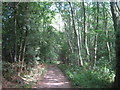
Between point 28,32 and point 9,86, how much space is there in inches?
167

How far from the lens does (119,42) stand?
4406 mm

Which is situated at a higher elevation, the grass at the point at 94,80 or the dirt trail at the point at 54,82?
the grass at the point at 94,80

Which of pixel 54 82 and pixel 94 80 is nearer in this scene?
pixel 94 80

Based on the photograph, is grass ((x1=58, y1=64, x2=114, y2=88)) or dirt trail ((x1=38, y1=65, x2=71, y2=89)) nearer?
grass ((x1=58, y1=64, x2=114, y2=88))

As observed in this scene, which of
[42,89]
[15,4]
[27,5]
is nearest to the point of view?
[42,89]

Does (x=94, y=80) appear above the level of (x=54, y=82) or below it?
above

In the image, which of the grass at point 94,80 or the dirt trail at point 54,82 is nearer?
the grass at point 94,80

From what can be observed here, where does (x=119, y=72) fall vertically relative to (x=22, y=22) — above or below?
below

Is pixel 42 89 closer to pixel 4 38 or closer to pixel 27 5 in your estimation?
pixel 4 38

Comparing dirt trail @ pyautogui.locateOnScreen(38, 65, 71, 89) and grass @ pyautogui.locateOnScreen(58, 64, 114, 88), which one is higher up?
grass @ pyautogui.locateOnScreen(58, 64, 114, 88)

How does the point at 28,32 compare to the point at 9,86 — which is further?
the point at 28,32

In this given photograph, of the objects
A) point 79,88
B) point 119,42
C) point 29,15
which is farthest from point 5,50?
point 119,42

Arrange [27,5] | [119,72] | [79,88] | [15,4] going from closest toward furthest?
[119,72] → [79,88] → [15,4] → [27,5]

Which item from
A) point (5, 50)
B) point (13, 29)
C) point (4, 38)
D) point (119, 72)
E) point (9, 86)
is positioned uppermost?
point (13, 29)
